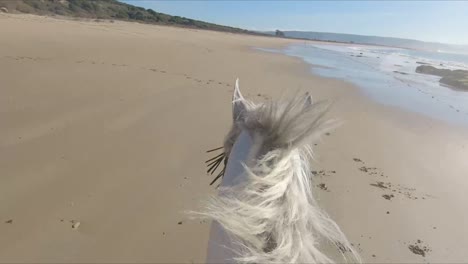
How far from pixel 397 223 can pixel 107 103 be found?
475 cm

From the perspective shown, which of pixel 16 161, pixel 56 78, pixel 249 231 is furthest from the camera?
pixel 56 78

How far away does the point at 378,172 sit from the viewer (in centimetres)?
499

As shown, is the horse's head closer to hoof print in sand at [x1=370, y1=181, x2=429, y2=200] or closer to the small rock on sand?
the small rock on sand

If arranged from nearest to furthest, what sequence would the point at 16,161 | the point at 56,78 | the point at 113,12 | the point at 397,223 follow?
the point at 397,223 < the point at 16,161 < the point at 56,78 < the point at 113,12

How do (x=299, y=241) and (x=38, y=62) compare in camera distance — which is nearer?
(x=299, y=241)

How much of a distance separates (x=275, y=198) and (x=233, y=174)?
242 millimetres

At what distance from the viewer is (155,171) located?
4.43 metres

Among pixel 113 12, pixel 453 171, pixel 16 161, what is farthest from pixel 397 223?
pixel 113 12

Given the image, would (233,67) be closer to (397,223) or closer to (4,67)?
(4,67)

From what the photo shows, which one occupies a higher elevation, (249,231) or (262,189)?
(262,189)

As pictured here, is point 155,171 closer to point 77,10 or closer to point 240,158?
point 240,158

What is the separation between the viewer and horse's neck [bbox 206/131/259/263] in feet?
4.58

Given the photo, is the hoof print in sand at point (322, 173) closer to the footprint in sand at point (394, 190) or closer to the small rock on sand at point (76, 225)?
the footprint in sand at point (394, 190)

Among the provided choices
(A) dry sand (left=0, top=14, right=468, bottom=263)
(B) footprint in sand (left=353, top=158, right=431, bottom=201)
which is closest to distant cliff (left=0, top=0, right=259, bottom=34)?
(A) dry sand (left=0, top=14, right=468, bottom=263)
